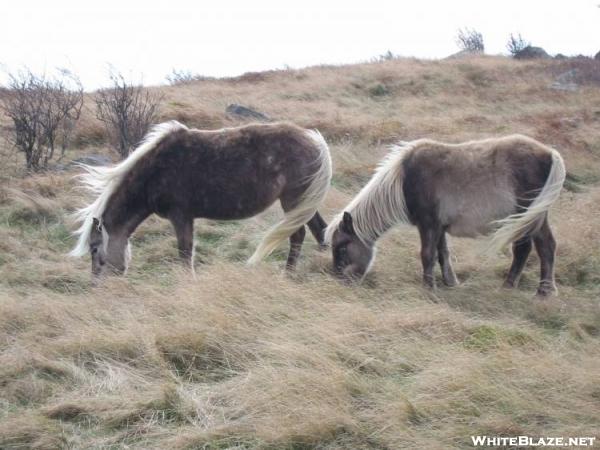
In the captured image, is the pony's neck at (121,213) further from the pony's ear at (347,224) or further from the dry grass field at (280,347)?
the pony's ear at (347,224)

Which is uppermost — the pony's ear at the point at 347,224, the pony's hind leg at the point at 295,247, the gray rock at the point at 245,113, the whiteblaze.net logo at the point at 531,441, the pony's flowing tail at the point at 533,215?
the gray rock at the point at 245,113

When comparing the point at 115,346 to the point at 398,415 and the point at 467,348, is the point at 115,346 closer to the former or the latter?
the point at 398,415

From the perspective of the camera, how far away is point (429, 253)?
6512 millimetres

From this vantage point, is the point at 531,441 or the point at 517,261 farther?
the point at 517,261

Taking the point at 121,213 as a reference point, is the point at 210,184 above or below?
above

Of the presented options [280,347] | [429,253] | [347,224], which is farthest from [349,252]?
[280,347]

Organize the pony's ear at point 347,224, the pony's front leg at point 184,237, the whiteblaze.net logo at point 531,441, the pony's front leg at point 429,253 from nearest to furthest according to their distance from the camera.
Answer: the whiteblaze.net logo at point 531,441, the pony's front leg at point 429,253, the pony's ear at point 347,224, the pony's front leg at point 184,237

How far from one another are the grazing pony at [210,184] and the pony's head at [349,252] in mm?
429

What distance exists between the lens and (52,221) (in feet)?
29.7

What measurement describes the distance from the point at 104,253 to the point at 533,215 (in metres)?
4.15

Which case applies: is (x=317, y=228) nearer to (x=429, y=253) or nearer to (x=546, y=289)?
(x=429, y=253)

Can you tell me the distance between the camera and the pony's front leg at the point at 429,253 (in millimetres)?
6480

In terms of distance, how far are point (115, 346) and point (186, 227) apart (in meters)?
2.45

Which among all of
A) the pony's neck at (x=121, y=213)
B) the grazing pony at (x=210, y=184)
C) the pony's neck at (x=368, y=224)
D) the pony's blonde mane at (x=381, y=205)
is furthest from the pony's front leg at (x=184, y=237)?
the pony's neck at (x=368, y=224)
